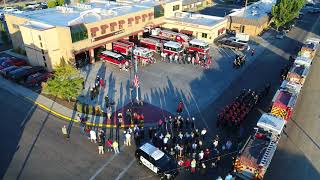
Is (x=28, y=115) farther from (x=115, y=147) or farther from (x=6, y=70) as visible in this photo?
(x=6, y=70)

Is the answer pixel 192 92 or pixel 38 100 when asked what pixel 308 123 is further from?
pixel 38 100

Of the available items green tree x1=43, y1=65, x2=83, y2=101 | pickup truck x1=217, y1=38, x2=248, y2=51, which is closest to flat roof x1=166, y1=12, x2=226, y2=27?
pickup truck x1=217, y1=38, x2=248, y2=51

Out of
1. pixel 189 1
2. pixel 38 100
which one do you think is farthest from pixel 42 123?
pixel 189 1

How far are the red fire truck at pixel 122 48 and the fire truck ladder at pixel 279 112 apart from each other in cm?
2131

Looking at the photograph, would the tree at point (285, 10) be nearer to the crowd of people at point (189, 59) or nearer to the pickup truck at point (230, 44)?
the pickup truck at point (230, 44)

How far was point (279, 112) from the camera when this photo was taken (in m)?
23.6

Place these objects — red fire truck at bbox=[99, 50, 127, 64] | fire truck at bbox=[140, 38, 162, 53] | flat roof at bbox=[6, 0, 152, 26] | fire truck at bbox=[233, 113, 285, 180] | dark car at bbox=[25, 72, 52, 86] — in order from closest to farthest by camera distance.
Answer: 1. fire truck at bbox=[233, 113, 285, 180]
2. dark car at bbox=[25, 72, 52, 86]
3. red fire truck at bbox=[99, 50, 127, 64]
4. flat roof at bbox=[6, 0, 152, 26]
5. fire truck at bbox=[140, 38, 162, 53]

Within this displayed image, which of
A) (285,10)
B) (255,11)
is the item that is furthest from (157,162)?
(255,11)

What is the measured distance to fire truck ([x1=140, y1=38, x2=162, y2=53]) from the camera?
40.9 metres

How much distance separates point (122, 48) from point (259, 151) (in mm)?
25535

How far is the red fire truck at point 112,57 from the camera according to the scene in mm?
36062

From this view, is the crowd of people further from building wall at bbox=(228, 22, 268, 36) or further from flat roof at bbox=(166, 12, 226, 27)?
building wall at bbox=(228, 22, 268, 36)

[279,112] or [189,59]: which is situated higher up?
[279,112]

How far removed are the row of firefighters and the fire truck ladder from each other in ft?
53.2
